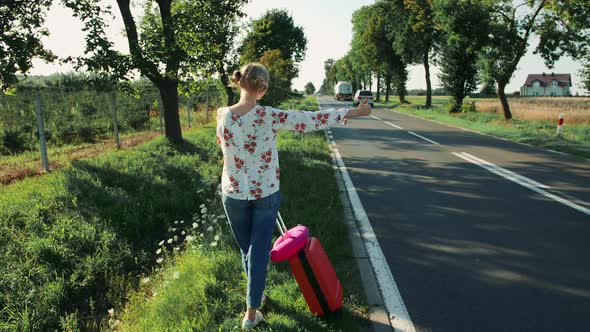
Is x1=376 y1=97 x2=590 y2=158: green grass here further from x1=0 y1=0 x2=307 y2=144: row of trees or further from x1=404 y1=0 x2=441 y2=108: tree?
x1=404 y1=0 x2=441 y2=108: tree

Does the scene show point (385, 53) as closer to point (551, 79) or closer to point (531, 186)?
point (531, 186)

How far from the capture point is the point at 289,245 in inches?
111

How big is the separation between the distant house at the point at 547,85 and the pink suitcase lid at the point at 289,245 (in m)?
124

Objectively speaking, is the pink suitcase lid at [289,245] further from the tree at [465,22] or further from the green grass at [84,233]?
the tree at [465,22]

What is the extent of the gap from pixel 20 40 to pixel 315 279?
843cm

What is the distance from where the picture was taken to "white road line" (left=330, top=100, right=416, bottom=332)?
3115mm

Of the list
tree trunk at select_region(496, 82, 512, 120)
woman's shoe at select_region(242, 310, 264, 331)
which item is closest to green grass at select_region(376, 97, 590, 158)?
tree trunk at select_region(496, 82, 512, 120)

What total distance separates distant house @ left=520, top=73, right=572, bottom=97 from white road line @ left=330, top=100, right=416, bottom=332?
121m

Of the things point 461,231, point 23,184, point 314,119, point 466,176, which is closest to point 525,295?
point 461,231

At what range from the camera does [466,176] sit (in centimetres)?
798

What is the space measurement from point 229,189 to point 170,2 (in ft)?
33.6

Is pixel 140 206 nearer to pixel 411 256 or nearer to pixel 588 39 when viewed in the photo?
pixel 411 256

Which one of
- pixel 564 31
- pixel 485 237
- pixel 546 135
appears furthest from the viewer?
pixel 564 31

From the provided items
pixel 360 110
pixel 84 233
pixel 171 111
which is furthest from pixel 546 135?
pixel 84 233
